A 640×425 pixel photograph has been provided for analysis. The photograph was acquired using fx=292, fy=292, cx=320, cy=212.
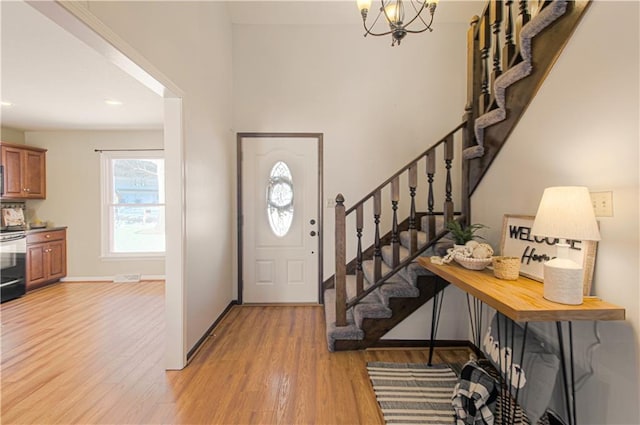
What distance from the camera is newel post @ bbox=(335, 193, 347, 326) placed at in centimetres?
256

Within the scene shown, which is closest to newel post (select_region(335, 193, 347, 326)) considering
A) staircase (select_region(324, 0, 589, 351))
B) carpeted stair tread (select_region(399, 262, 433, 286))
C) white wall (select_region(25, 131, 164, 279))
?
staircase (select_region(324, 0, 589, 351))

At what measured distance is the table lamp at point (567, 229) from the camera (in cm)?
129

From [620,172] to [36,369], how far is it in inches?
158

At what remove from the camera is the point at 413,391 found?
6.75ft

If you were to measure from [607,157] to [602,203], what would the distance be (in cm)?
22

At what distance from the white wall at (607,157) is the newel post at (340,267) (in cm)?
145

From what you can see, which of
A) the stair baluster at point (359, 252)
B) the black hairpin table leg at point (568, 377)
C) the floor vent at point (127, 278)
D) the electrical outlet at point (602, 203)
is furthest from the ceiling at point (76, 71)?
the black hairpin table leg at point (568, 377)

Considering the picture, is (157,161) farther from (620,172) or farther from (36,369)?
(620,172)

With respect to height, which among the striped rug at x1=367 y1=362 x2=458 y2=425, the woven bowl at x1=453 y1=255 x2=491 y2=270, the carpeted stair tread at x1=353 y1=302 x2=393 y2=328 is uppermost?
the woven bowl at x1=453 y1=255 x2=491 y2=270

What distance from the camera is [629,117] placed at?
1289 mm

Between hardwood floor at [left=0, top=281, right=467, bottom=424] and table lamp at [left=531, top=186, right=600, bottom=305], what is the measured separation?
1.26 m

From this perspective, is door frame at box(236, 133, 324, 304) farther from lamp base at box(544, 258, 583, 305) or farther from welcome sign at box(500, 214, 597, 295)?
lamp base at box(544, 258, 583, 305)

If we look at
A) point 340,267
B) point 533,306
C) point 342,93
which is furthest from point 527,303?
point 342,93

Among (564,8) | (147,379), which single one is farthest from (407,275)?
(147,379)
